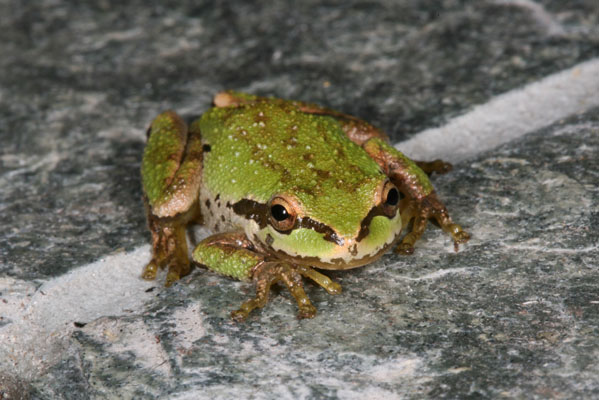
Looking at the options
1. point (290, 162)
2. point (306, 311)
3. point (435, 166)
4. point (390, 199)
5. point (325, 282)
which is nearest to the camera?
point (306, 311)

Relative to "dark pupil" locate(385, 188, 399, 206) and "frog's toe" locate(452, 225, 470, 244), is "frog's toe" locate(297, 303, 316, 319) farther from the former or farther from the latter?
"frog's toe" locate(452, 225, 470, 244)

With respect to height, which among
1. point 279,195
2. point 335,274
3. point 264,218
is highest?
point 279,195

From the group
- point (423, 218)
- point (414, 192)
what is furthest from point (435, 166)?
point (423, 218)

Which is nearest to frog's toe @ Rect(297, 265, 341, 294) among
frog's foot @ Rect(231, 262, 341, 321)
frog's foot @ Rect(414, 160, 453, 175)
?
frog's foot @ Rect(231, 262, 341, 321)

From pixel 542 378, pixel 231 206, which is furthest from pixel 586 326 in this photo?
pixel 231 206

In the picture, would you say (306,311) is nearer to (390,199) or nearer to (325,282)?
(325,282)
